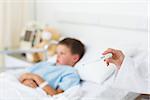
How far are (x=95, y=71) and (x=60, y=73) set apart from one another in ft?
0.80

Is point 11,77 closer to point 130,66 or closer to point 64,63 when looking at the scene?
point 64,63

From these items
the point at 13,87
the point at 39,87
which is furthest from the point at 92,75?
→ the point at 13,87

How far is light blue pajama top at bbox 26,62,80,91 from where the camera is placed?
1.47 metres

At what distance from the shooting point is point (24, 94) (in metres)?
1.33

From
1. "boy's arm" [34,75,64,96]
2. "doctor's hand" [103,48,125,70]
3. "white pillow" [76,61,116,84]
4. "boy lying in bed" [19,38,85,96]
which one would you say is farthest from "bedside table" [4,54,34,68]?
"doctor's hand" [103,48,125,70]

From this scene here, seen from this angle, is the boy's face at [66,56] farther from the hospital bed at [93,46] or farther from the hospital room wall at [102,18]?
the hospital room wall at [102,18]

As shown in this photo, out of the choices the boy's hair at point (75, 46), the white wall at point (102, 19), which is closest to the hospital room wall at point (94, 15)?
the white wall at point (102, 19)

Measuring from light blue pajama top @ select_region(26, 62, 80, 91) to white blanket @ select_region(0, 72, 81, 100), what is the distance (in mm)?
115

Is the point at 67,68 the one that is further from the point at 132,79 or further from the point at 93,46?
the point at 132,79

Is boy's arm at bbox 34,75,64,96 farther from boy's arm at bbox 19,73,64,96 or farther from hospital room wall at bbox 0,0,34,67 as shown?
hospital room wall at bbox 0,0,34,67

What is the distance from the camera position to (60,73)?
1.55m

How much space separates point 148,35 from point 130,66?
641 millimetres

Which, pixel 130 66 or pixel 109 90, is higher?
pixel 130 66

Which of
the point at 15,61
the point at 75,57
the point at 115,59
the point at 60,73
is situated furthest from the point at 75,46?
the point at 15,61
